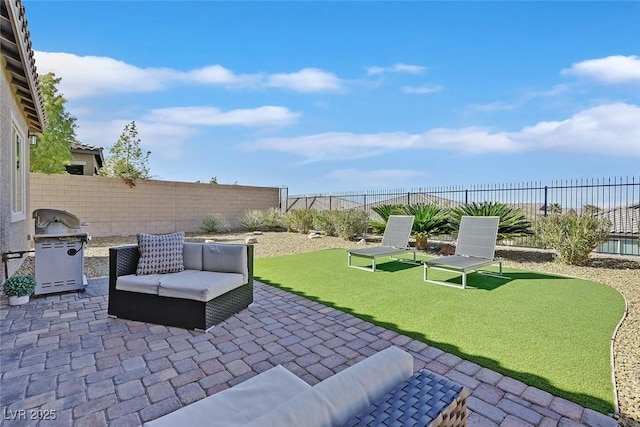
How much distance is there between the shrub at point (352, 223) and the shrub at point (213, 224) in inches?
225

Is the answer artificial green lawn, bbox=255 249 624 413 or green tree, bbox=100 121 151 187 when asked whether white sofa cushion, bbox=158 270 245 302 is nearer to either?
artificial green lawn, bbox=255 249 624 413

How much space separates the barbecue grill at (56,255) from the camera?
462 centimetres

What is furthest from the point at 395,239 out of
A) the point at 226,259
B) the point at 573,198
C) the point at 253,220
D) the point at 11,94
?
the point at 253,220

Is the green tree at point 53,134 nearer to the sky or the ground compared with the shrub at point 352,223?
nearer to the sky

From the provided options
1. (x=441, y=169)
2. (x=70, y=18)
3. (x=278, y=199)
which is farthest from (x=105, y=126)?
(x=441, y=169)

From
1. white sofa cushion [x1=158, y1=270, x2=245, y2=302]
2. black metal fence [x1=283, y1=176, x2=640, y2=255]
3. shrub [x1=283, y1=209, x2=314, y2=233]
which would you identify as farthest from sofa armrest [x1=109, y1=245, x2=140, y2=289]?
shrub [x1=283, y1=209, x2=314, y2=233]

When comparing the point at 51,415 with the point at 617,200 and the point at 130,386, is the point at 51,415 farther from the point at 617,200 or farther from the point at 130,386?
the point at 617,200

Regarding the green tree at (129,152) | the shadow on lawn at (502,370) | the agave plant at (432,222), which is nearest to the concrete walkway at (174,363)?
the shadow on lawn at (502,370)

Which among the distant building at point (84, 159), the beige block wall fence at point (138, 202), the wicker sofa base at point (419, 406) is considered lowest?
the wicker sofa base at point (419, 406)

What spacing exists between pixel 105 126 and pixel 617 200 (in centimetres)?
1924

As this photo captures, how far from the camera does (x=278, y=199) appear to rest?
56.4 ft

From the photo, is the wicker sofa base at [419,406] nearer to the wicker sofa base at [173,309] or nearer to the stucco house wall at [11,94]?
the wicker sofa base at [173,309]

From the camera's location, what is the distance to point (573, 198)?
8836 mm

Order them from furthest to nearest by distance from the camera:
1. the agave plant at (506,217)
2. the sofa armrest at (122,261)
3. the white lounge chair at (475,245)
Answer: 1. the agave plant at (506,217)
2. the white lounge chair at (475,245)
3. the sofa armrest at (122,261)
